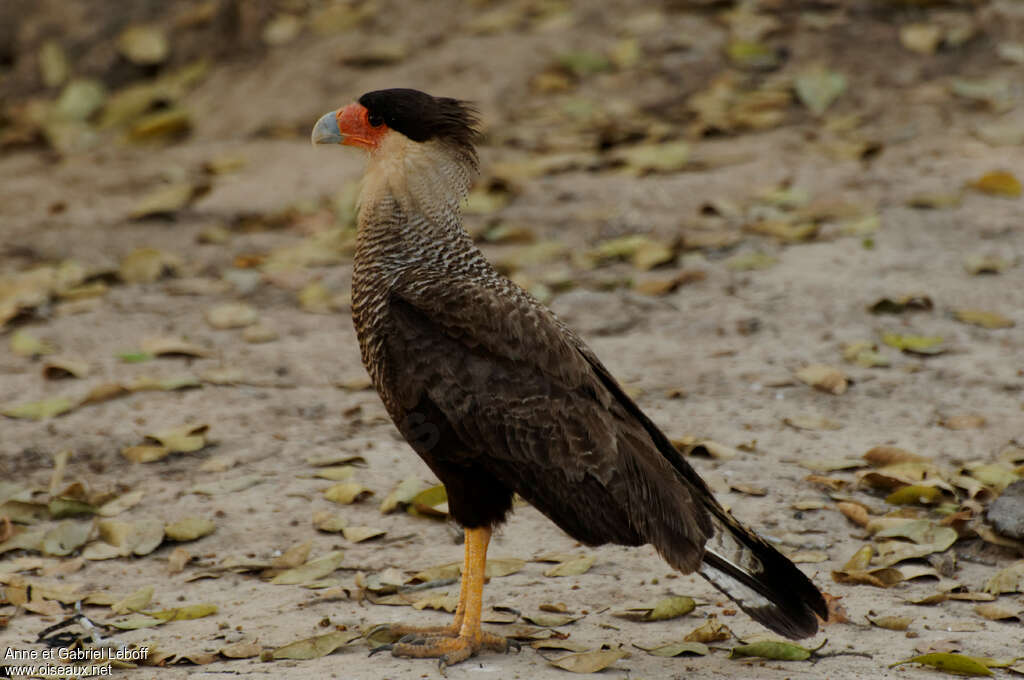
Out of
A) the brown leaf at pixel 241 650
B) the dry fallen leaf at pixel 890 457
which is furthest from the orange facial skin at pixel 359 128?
the dry fallen leaf at pixel 890 457

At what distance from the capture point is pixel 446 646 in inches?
162

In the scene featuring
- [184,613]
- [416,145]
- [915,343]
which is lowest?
[184,613]

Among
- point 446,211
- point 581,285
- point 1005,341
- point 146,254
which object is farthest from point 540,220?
point 446,211

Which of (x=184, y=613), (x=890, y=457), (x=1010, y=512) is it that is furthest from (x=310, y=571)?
(x=1010, y=512)

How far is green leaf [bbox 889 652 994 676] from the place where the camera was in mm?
3814

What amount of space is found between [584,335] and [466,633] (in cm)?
269

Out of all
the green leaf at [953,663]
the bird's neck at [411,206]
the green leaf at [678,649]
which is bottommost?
the green leaf at [678,649]

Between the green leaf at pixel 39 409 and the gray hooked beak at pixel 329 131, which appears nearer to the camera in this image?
the gray hooked beak at pixel 329 131

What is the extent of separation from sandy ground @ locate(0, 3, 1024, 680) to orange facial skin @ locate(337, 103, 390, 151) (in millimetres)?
1443

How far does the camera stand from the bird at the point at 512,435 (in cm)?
405

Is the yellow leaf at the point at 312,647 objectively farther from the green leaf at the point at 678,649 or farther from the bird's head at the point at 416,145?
the bird's head at the point at 416,145

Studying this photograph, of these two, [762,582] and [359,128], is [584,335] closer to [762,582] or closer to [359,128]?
[359,128]

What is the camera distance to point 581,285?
7191mm

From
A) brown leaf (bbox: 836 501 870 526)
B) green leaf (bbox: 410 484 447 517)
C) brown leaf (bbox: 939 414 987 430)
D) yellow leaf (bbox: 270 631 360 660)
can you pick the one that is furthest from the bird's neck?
brown leaf (bbox: 939 414 987 430)
